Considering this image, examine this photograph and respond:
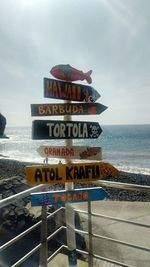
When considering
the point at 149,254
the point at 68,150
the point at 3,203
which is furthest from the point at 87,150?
the point at 149,254

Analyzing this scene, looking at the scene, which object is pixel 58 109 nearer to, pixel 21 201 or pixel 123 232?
pixel 123 232

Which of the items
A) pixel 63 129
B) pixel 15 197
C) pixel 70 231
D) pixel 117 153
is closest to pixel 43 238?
pixel 70 231

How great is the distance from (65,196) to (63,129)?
866mm

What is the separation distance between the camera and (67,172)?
3.61 m

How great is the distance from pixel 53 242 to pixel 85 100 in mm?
4419

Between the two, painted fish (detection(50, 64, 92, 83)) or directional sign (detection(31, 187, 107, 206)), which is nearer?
directional sign (detection(31, 187, 107, 206))

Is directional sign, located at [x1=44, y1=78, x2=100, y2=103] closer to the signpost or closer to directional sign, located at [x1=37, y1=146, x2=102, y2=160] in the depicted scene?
the signpost

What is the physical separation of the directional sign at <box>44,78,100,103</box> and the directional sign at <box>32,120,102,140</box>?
1.22ft

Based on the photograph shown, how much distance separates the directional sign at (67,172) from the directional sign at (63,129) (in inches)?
15.2

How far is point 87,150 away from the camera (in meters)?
3.78

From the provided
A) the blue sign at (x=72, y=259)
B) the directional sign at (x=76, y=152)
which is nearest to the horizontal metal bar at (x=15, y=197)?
the directional sign at (x=76, y=152)

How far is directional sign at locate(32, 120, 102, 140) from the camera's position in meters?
3.59

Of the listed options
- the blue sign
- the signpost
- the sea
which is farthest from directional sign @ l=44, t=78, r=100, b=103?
the blue sign

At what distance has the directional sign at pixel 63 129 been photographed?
3.59 metres
